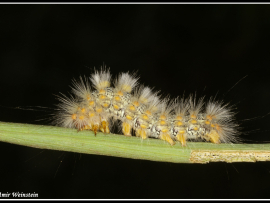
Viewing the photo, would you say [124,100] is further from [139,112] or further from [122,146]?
[122,146]

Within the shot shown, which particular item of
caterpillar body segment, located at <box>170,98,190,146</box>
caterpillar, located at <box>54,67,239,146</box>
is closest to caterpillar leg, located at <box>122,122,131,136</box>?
caterpillar, located at <box>54,67,239,146</box>

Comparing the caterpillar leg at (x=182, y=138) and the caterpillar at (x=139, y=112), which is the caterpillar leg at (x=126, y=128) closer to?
the caterpillar at (x=139, y=112)

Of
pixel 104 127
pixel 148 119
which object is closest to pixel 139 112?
pixel 148 119

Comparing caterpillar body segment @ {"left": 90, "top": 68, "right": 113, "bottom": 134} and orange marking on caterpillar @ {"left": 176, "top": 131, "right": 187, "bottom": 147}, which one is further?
caterpillar body segment @ {"left": 90, "top": 68, "right": 113, "bottom": 134}

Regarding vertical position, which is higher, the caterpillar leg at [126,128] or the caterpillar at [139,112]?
the caterpillar at [139,112]

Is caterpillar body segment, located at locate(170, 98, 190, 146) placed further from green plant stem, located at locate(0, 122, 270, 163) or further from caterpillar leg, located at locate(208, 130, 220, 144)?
green plant stem, located at locate(0, 122, 270, 163)

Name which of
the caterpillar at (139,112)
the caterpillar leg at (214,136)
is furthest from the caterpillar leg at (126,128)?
the caterpillar leg at (214,136)

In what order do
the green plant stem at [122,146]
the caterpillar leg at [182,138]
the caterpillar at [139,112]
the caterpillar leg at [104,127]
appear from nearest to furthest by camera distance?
1. the green plant stem at [122,146]
2. the caterpillar leg at [182,138]
3. the caterpillar leg at [104,127]
4. the caterpillar at [139,112]
